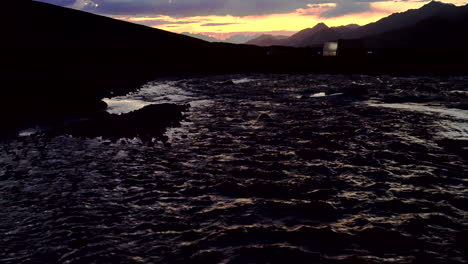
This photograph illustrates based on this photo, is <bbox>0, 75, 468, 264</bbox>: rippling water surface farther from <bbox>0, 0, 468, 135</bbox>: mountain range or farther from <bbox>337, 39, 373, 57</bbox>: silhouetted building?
<bbox>337, 39, 373, 57</bbox>: silhouetted building

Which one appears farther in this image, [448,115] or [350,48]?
[350,48]

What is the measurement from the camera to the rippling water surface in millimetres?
6168

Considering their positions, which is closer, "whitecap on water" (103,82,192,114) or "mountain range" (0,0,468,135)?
"whitecap on water" (103,82,192,114)

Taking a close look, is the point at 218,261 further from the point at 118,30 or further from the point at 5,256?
the point at 118,30

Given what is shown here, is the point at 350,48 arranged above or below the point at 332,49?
above

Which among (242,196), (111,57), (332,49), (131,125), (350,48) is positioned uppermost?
(350,48)

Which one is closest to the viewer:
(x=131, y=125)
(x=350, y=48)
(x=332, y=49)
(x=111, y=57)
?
(x=131, y=125)

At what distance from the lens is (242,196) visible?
27.8ft

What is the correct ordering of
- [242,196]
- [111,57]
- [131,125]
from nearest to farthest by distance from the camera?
[242,196]
[131,125]
[111,57]

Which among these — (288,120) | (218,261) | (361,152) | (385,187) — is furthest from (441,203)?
(288,120)

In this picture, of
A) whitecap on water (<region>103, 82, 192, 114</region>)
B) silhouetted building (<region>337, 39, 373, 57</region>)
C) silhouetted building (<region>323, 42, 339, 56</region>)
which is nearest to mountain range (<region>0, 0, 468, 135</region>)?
whitecap on water (<region>103, 82, 192, 114</region>)

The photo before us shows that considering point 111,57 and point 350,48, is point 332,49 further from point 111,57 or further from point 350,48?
point 111,57

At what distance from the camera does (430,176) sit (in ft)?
31.2

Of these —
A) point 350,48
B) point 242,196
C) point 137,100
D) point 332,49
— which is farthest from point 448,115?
point 350,48
